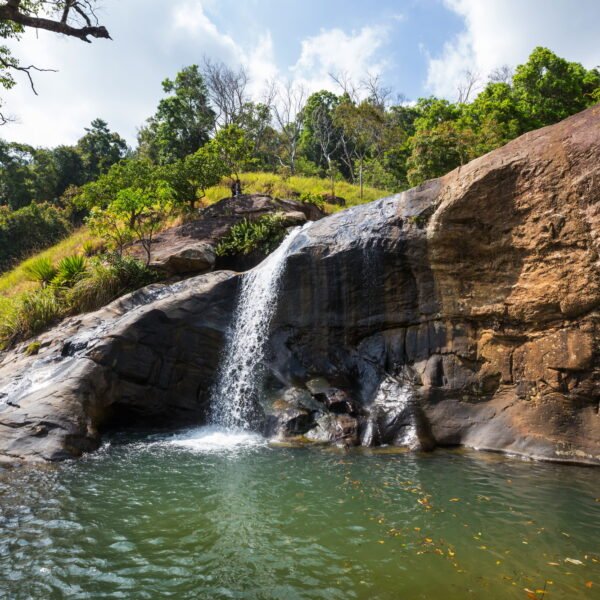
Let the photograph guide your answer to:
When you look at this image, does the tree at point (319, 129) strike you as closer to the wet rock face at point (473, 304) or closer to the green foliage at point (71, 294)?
Result: the green foliage at point (71, 294)

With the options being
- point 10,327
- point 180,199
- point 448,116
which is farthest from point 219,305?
point 448,116

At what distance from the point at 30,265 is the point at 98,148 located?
88.3 feet

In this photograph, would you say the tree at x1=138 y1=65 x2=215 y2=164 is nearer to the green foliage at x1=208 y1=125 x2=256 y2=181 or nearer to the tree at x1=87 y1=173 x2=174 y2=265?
the green foliage at x1=208 y1=125 x2=256 y2=181

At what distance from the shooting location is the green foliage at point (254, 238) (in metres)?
18.6

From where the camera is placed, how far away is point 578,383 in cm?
975

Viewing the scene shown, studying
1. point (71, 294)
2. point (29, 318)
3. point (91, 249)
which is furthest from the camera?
point (91, 249)

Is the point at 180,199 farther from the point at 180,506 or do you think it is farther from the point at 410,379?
the point at 180,506

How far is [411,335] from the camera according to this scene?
12.0m

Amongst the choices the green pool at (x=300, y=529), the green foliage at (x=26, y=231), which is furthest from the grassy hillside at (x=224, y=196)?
the green pool at (x=300, y=529)

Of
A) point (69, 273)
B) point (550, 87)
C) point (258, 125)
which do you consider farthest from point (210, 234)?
point (258, 125)

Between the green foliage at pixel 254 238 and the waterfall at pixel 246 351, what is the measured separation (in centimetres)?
399

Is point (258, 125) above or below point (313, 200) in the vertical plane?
above

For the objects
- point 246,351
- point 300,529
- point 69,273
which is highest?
point 69,273

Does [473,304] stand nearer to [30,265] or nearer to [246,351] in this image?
[246,351]
